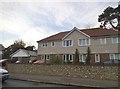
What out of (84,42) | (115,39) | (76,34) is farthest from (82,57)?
(115,39)

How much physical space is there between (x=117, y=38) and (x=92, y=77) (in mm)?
19001

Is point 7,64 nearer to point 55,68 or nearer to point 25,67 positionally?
point 25,67

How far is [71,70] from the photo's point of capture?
70.3ft

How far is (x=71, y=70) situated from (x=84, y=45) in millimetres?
19040

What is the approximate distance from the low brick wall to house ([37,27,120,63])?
11.5 metres

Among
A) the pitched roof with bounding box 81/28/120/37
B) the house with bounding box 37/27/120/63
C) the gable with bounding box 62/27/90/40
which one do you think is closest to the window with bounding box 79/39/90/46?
the house with bounding box 37/27/120/63

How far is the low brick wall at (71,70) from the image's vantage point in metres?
18.7

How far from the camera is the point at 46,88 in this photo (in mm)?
13086

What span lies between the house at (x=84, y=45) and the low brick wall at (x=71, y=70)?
11.5 meters

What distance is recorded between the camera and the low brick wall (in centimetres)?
1867

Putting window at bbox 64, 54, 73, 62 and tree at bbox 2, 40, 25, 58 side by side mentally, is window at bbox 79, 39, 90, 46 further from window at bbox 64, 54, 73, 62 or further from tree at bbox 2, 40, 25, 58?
tree at bbox 2, 40, 25, 58

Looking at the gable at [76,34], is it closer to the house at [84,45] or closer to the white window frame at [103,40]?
the house at [84,45]

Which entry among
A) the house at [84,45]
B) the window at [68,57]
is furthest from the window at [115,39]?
the window at [68,57]

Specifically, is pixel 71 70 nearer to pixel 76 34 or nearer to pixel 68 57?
pixel 68 57
